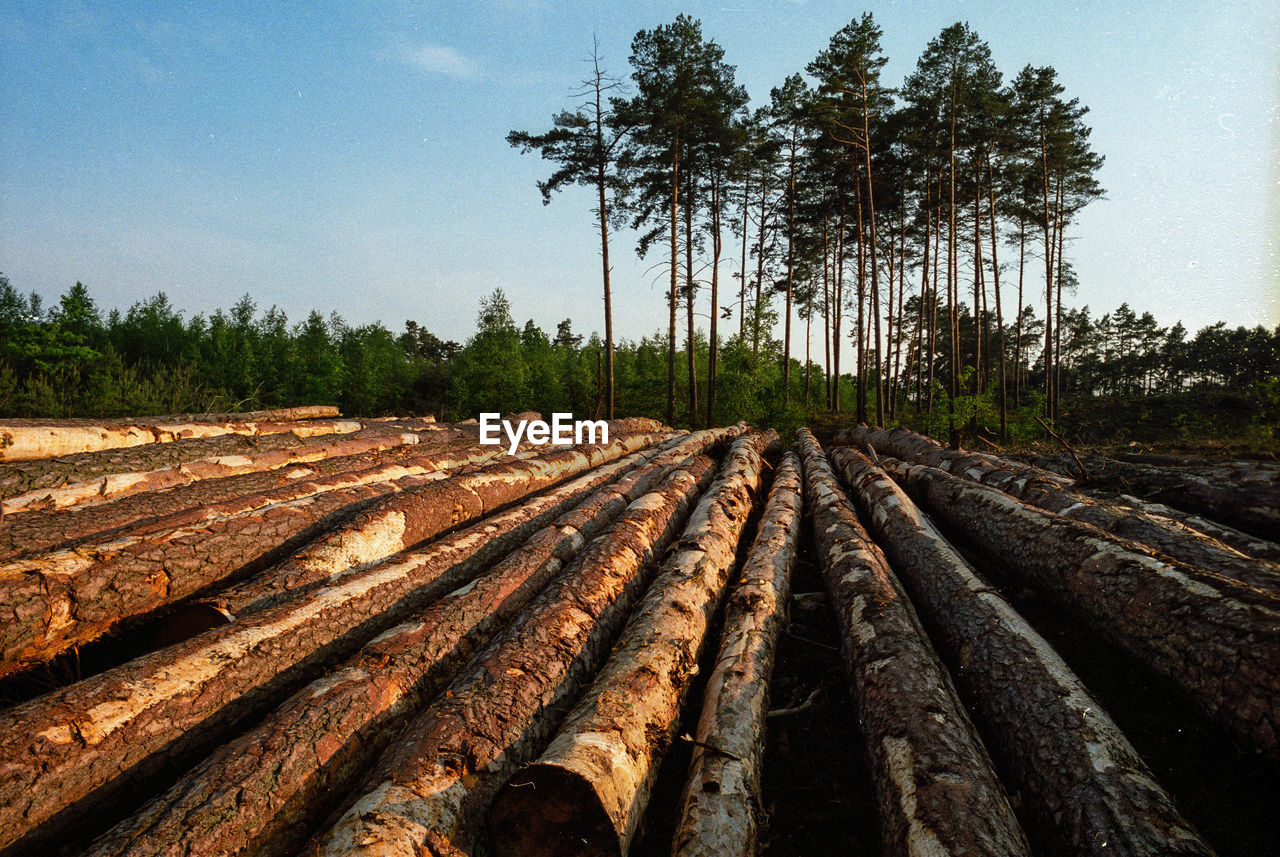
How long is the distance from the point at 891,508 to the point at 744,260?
20889 millimetres

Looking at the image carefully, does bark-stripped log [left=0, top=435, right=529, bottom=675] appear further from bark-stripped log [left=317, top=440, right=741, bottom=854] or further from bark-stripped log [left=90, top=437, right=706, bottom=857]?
bark-stripped log [left=317, top=440, right=741, bottom=854]

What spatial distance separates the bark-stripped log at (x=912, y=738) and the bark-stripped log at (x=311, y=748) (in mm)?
2398

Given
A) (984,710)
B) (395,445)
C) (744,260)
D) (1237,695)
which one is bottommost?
(984,710)

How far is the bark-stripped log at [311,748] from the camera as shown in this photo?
1.91 m

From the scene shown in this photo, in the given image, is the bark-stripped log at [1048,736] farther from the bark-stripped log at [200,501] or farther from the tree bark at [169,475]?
the tree bark at [169,475]

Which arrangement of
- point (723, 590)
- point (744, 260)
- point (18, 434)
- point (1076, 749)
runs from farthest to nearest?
point (744, 260)
point (18, 434)
point (723, 590)
point (1076, 749)

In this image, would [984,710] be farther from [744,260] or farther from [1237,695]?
[744,260]

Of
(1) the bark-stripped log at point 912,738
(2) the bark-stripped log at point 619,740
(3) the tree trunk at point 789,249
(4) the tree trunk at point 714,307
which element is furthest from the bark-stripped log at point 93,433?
(3) the tree trunk at point 789,249

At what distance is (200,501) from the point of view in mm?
5059

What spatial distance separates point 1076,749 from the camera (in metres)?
2.18

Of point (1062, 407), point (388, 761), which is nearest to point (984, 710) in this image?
point (388, 761)

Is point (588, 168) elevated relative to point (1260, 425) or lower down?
elevated

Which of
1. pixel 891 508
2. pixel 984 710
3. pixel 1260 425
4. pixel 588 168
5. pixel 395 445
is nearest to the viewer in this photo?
pixel 1260 425

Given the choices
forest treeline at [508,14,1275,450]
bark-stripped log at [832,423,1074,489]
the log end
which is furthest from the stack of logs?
forest treeline at [508,14,1275,450]
